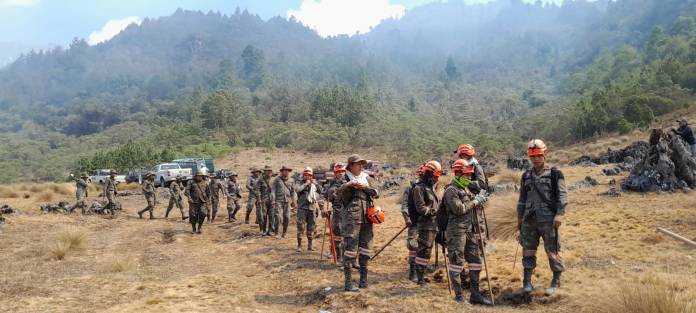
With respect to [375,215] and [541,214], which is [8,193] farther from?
[541,214]

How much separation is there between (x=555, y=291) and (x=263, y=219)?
875cm

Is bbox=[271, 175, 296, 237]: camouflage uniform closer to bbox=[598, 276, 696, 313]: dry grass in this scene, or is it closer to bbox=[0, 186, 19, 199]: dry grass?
bbox=[598, 276, 696, 313]: dry grass

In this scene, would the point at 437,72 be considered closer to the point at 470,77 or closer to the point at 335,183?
the point at 470,77

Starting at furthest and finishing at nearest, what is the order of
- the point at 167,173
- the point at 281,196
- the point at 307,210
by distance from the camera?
the point at 167,173
the point at 281,196
the point at 307,210

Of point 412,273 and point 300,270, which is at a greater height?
point 412,273

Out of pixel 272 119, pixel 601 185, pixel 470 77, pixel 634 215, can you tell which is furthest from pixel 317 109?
pixel 470 77

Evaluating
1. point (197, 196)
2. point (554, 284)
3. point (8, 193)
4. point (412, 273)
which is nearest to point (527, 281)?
point (554, 284)

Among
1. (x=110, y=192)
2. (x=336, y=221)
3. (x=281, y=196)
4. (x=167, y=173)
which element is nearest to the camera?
(x=336, y=221)

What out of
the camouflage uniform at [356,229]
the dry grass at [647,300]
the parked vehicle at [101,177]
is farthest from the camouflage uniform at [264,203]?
the parked vehicle at [101,177]

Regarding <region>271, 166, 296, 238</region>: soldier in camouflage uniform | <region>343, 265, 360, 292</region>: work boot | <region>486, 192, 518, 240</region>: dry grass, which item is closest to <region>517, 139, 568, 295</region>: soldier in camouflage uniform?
<region>343, 265, 360, 292</region>: work boot

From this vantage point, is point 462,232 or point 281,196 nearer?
point 462,232

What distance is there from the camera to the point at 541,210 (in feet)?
20.4

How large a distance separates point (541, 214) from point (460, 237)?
1.06m

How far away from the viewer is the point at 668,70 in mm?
46688
